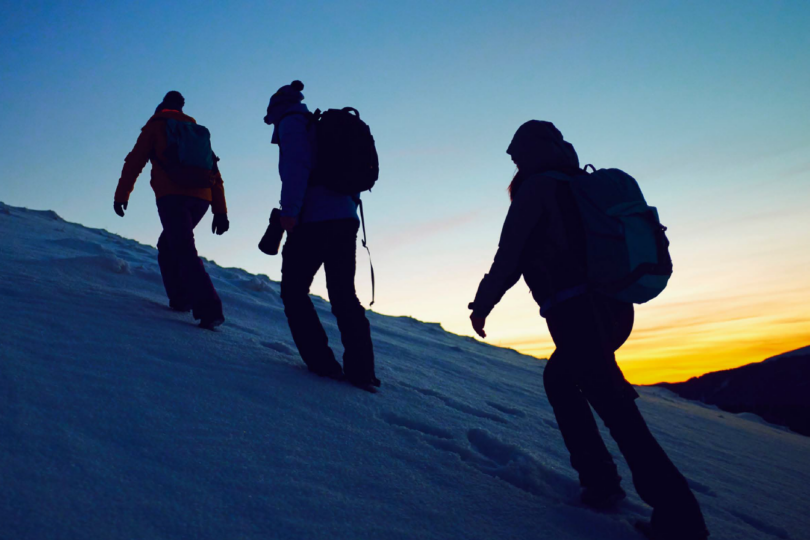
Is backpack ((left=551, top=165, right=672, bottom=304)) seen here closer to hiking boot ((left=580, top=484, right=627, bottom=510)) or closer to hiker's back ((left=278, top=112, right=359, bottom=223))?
hiking boot ((left=580, top=484, right=627, bottom=510))

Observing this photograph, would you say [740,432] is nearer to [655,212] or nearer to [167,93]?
[655,212]

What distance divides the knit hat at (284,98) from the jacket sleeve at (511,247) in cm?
202

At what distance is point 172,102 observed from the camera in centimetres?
479

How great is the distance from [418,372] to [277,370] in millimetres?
1858

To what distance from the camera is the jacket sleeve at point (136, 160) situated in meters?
4.48

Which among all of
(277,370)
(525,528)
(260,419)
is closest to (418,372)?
(277,370)

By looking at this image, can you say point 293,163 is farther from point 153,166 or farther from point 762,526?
point 762,526

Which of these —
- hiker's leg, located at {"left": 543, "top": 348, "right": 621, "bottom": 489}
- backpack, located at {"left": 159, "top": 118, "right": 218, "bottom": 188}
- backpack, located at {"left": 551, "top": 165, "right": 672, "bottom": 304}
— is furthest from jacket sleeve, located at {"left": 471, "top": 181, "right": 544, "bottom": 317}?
backpack, located at {"left": 159, "top": 118, "right": 218, "bottom": 188}

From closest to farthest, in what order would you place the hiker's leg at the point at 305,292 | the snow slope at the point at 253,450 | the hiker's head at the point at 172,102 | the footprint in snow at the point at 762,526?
1. the snow slope at the point at 253,450
2. the footprint in snow at the point at 762,526
3. the hiker's leg at the point at 305,292
4. the hiker's head at the point at 172,102

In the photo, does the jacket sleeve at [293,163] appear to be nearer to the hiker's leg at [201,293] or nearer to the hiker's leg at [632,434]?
the hiker's leg at [201,293]

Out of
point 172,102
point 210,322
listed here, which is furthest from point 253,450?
point 172,102

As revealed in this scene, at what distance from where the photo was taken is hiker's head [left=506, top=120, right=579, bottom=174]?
2744 mm

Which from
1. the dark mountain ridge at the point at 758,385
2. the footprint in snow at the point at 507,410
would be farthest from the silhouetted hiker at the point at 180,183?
the dark mountain ridge at the point at 758,385

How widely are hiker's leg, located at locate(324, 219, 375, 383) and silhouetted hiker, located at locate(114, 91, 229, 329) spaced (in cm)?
129
